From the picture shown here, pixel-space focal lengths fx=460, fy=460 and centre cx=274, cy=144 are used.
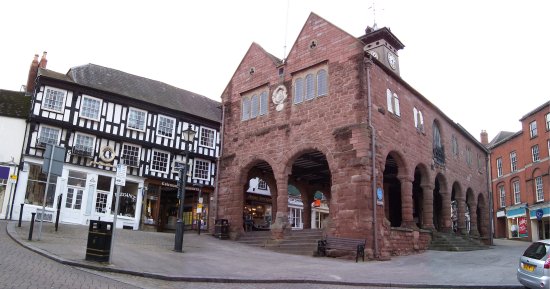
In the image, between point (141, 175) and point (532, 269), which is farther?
point (141, 175)

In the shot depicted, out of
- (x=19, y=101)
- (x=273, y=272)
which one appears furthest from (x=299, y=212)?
(x=273, y=272)

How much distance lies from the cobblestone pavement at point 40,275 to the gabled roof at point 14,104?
16977 millimetres

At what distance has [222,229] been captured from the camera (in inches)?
870

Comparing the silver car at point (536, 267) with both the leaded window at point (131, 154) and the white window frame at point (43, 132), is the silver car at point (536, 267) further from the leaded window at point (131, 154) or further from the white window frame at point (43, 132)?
the white window frame at point (43, 132)

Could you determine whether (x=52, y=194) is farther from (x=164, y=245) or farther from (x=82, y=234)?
(x=164, y=245)

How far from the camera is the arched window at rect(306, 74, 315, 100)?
66.8 ft

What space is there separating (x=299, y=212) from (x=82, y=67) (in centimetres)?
2109

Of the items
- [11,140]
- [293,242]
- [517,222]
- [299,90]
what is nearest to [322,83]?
[299,90]

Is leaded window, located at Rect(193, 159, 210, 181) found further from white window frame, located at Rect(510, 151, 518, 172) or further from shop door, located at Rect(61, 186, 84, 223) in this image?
white window frame, located at Rect(510, 151, 518, 172)

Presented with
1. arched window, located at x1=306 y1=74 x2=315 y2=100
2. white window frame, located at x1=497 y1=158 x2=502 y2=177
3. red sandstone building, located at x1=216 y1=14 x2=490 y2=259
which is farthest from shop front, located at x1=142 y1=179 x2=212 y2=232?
white window frame, located at x1=497 y1=158 x2=502 y2=177

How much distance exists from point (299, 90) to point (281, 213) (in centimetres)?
563

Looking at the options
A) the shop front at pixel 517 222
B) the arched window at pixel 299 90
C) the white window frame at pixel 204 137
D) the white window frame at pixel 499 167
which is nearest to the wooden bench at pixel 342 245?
the arched window at pixel 299 90

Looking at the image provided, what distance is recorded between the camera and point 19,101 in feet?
89.3

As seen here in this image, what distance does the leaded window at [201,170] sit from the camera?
3133 centimetres
